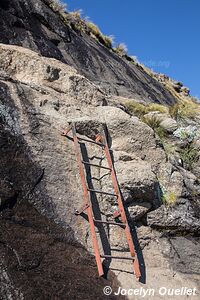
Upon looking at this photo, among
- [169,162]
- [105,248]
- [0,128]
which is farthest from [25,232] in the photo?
[169,162]

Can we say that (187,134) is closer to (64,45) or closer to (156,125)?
(156,125)

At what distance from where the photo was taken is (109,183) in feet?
23.1

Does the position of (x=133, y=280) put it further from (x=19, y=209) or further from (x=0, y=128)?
(x=0, y=128)

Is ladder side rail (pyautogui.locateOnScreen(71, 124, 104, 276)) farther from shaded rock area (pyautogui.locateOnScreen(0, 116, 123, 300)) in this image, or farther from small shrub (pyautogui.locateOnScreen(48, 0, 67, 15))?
small shrub (pyautogui.locateOnScreen(48, 0, 67, 15))

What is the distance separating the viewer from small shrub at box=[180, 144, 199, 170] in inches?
385

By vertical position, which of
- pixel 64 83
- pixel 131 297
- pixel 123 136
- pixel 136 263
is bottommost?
pixel 131 297

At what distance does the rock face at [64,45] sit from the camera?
1275cm

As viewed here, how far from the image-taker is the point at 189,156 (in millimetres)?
9898

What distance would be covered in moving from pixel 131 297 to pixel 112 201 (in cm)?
170

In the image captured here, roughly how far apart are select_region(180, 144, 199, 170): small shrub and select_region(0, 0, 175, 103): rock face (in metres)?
5.11

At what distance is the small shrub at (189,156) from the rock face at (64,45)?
16.8 feet

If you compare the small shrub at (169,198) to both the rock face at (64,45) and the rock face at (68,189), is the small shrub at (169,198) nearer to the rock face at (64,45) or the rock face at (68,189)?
the rock face at (68,189)

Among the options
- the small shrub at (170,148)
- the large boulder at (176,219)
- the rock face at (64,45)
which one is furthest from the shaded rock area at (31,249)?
the rock face at (64,45)

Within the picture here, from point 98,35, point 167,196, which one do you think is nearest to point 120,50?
point 98,35
